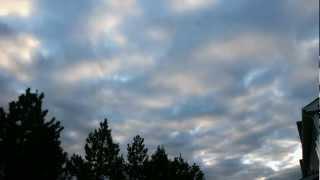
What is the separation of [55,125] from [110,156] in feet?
98.3

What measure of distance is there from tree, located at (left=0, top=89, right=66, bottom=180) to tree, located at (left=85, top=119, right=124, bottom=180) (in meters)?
28.8

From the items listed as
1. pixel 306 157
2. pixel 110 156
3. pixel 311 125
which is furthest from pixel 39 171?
pixel 110 156

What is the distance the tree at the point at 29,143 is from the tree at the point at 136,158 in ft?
128

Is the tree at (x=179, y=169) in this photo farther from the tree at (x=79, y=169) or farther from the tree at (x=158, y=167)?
the tree at (x=79, y=169)

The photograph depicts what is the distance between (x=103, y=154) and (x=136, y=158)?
478 inches

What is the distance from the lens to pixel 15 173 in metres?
43.6

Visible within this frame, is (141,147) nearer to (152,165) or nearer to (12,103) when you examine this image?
(152,165)

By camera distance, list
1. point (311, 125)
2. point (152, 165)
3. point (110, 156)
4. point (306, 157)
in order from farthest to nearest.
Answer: point (110, 156)
point (152, 165)
point (306, 157)
point (311, 125)

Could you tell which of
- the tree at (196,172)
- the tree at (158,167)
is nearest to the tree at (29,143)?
the tree at (158,167)

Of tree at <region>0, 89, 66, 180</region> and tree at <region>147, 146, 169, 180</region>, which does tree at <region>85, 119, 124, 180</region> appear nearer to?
tree at <region>147, 146, 169, 180</region>

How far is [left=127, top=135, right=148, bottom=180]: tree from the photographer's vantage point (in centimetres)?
8688

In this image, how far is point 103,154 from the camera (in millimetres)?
78812

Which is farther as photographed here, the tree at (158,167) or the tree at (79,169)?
the tree at (79,169)

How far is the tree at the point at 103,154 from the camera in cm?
7719
